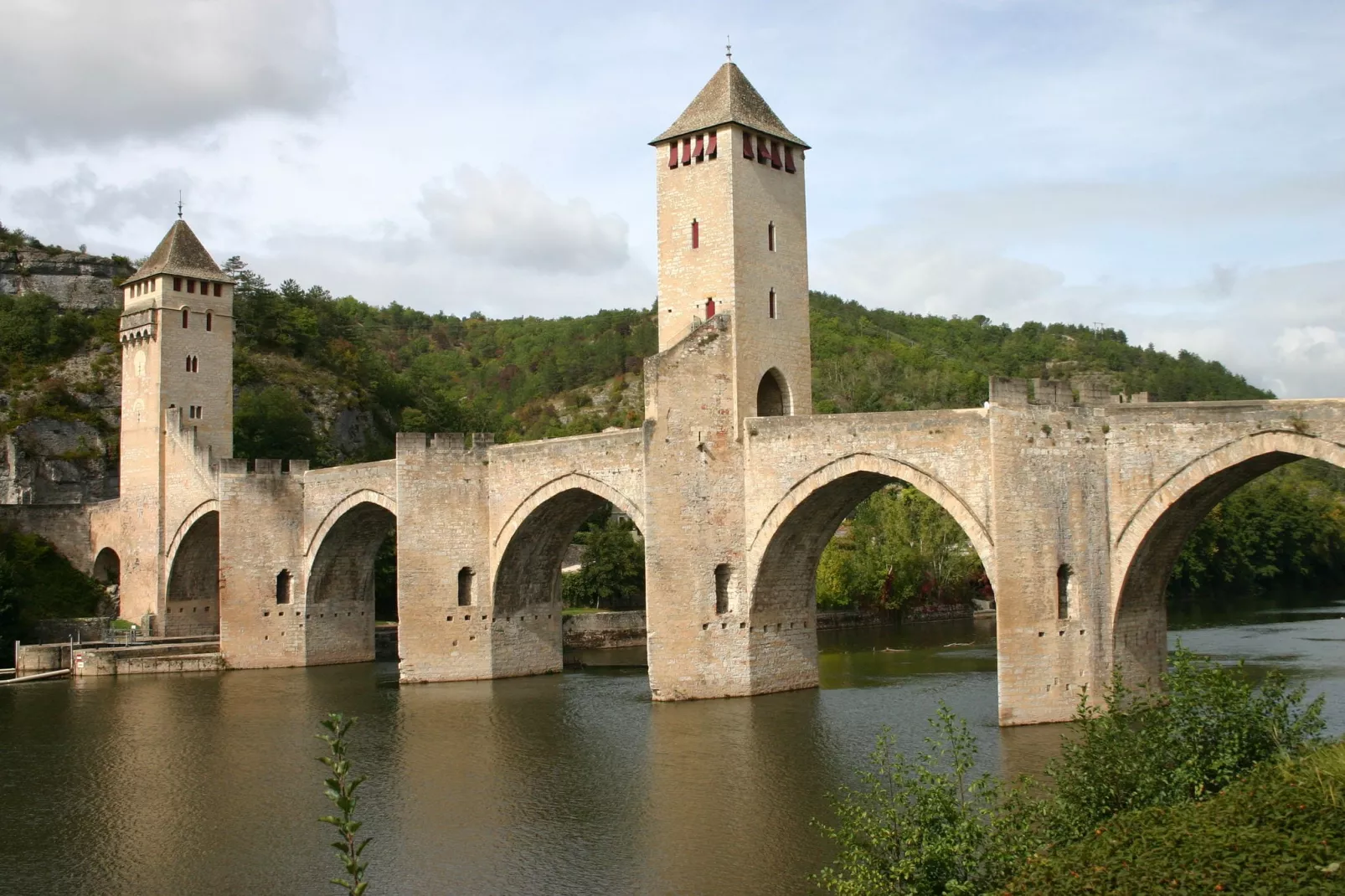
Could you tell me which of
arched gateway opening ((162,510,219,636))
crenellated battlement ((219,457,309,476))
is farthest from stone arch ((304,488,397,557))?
arched gateway opening ((162,510,219,636))

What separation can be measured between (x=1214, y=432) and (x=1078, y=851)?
1142 cm

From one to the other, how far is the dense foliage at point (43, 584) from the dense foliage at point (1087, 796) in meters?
36.7

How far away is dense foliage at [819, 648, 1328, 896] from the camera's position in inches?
423

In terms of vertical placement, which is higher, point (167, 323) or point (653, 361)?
point (167, 323)

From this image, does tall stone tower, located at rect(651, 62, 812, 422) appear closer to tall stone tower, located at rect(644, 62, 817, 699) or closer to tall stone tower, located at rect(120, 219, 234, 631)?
tall stone tower, located at rect(644, 62, 817, 699)

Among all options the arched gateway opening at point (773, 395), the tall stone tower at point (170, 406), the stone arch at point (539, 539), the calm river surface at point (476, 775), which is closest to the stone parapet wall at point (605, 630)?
the stone arch at point (539, 539)

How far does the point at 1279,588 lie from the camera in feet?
199

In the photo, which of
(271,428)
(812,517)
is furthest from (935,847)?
(271,428)

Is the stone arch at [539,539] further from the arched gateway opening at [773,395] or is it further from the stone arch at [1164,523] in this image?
the stone arch at [1164,523]

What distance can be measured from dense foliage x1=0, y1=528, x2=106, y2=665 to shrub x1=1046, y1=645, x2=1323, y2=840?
37255 millimetres

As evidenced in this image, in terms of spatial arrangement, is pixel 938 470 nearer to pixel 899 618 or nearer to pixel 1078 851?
pixel 1078 851

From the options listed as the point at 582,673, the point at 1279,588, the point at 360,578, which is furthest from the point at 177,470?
the point at 1279,588

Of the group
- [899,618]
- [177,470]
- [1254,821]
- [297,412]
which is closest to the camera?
[1254,821]

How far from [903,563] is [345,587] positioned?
796 inches
